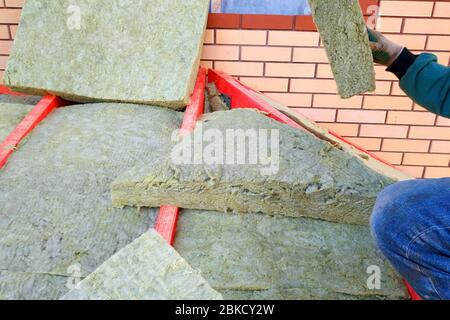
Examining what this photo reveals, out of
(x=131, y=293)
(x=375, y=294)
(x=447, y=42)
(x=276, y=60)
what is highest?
(x=447, y=42)

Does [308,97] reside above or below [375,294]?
above

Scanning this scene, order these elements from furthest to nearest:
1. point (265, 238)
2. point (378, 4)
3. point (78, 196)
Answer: point (378, 4)
point (78, 196)
point (265, 238)

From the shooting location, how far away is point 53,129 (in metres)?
2.10

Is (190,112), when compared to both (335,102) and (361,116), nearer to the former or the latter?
(335,102)

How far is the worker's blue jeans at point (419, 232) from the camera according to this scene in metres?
1.17

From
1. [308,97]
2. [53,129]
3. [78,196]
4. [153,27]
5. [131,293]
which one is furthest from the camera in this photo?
[308,97]

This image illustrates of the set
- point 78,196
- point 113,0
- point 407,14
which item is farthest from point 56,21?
point 407,14

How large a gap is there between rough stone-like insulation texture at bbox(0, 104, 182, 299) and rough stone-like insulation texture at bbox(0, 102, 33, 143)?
151 mm

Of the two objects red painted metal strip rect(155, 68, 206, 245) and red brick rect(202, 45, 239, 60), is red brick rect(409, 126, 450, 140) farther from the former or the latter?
red painted metal strip rect(155, 68, 206, 245)

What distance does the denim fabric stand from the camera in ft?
8.49

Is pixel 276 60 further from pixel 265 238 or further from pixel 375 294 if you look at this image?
pixel 375 294

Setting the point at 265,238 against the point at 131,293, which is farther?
the point at 265,238

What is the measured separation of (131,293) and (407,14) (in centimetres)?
225

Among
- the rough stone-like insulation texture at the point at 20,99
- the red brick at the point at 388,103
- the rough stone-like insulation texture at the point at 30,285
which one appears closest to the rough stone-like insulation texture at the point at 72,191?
the rough stone-like insulation texture at the point at 30,285
